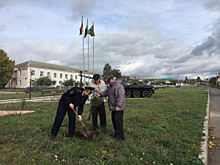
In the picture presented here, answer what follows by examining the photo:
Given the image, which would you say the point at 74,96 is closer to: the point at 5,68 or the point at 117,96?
the point at 117,96

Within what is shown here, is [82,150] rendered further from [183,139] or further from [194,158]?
[183,139]

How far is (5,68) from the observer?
4575 cm

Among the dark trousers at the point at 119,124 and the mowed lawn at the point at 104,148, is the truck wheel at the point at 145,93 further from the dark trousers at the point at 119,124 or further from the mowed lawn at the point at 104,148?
the dark trousers at the point at 119,124

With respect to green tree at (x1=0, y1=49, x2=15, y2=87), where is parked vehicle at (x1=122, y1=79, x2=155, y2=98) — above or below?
below

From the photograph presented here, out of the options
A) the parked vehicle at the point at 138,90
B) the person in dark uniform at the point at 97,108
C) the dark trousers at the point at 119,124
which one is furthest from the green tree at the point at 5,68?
the dark trousers at the point at 119,124

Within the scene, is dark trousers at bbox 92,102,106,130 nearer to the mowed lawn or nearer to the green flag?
the mowed lawn

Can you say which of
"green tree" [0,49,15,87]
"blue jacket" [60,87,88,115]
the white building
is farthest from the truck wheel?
"green tree" [0,49,15,87]

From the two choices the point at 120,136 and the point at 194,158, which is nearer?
the point at 194,158

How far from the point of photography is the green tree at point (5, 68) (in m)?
44.4

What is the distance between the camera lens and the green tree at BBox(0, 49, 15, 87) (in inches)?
1750

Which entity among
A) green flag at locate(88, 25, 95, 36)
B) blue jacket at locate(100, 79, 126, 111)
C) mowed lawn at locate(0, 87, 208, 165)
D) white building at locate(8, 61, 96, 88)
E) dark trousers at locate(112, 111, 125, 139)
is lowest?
mowed lawn at locate(0, 87, 208, 165)

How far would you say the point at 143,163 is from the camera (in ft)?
10.3

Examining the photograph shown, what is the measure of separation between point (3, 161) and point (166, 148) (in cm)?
324

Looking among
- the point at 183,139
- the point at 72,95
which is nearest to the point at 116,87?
the point at 72,95
